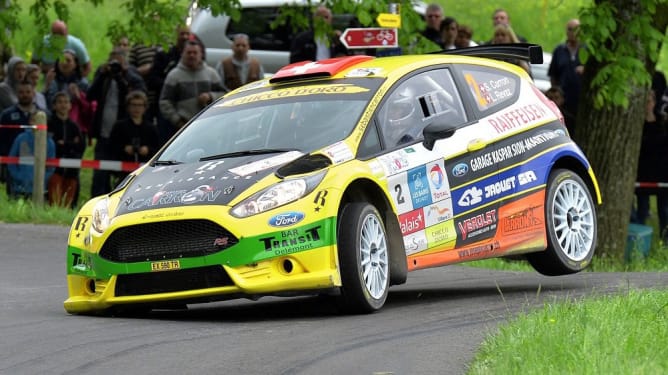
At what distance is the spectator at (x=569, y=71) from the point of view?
22.5 meters

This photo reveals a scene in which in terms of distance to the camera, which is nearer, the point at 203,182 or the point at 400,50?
the point at 203,182

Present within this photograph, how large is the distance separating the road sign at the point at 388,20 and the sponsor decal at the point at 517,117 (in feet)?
18.0

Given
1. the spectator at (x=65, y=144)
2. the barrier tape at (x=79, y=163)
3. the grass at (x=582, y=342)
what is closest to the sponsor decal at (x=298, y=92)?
the grass at (x=582, y=342)

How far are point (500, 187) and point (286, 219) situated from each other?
8.41 feet

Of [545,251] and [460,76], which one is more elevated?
[460,76]

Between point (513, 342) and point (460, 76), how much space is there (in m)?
4.62

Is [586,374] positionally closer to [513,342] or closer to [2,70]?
[513,342]

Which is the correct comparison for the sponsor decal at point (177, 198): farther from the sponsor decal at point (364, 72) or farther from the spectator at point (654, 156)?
the spectator at point (654, 156)

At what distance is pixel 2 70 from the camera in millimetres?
24938

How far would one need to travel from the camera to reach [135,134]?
69.5ft

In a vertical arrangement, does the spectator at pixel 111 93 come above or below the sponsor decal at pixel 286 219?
below

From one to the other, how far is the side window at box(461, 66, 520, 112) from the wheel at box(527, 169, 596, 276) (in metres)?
0.75

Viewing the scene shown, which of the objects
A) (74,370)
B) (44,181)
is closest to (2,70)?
(44,181)

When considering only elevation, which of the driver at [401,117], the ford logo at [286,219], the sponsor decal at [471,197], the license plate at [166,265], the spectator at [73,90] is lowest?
the spectator at [73,90]
